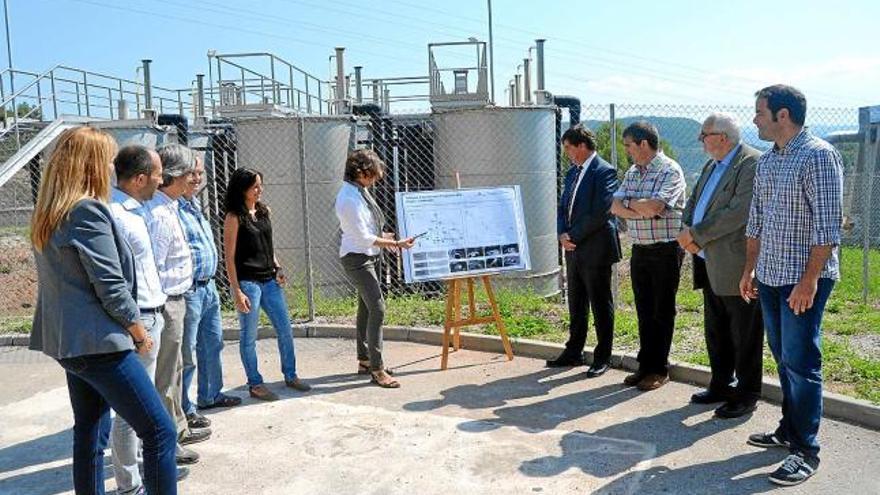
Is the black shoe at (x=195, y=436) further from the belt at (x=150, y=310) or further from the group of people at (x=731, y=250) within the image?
the group of people at (x=731, y=250)

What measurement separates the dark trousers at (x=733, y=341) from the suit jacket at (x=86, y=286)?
371 centimetres

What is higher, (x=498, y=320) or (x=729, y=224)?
(x=729, y=224)

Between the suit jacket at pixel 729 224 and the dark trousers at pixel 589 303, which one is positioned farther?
the dark trousers at pixel 589 303

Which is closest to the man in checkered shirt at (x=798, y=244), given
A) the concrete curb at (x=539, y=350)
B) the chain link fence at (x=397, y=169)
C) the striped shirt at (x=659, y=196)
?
the concrete curb at (x=539, y=350)

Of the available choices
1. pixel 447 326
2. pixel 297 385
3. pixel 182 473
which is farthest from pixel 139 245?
pixel 447 326

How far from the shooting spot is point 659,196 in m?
5.46

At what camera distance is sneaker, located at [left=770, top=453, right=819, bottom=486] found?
3.97 meters

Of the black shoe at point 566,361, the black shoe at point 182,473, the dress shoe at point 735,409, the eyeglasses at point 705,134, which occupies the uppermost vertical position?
the eyeglasses at point 705,134

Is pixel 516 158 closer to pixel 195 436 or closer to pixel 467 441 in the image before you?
pixel 467 441

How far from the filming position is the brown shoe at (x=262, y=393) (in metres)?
5.80

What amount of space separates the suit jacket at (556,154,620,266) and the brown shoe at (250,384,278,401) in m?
2.76

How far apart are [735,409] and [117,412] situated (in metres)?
3.90

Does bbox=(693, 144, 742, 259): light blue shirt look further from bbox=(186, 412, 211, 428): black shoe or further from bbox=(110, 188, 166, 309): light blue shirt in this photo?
bbox=(186, 412, 211, 428): black shoe

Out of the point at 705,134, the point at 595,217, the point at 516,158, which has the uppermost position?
the point at 516,158
